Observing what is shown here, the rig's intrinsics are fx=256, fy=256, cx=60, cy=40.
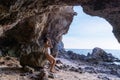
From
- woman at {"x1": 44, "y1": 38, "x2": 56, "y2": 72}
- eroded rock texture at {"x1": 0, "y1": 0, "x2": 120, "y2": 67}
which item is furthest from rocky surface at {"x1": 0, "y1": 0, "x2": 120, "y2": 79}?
woman at {"x1": 44, "y1": 38, "x2": 56, "y2": 72}

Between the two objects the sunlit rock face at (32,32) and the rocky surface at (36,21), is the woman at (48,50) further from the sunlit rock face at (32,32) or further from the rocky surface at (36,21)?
the sunlit rock face at (32,32)

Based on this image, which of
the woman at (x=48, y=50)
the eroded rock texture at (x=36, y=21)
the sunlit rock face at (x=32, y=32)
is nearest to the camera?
the eroded rock texture at (x=36, y=21)

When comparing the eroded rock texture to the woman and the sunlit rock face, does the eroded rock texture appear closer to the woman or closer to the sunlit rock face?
A: the sunlit rock face

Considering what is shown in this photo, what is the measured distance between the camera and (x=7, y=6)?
11539mm

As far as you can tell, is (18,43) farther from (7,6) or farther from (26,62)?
(7,6)

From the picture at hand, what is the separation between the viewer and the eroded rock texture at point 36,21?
44.7ft

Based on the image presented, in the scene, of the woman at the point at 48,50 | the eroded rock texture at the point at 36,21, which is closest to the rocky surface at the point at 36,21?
the eroded rock texture at the point at 36,21

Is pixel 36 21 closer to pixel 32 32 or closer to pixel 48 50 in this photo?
pixel 32 32

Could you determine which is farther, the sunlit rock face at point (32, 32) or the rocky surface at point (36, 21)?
the sunlit rock face at point (32, 32)

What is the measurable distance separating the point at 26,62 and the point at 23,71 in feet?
4.22

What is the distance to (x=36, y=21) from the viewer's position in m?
24.0

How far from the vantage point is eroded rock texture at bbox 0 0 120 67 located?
13633 mm

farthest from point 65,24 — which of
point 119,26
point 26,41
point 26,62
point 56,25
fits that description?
point 26,62

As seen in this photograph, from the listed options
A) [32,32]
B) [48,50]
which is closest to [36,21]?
[32,32]
